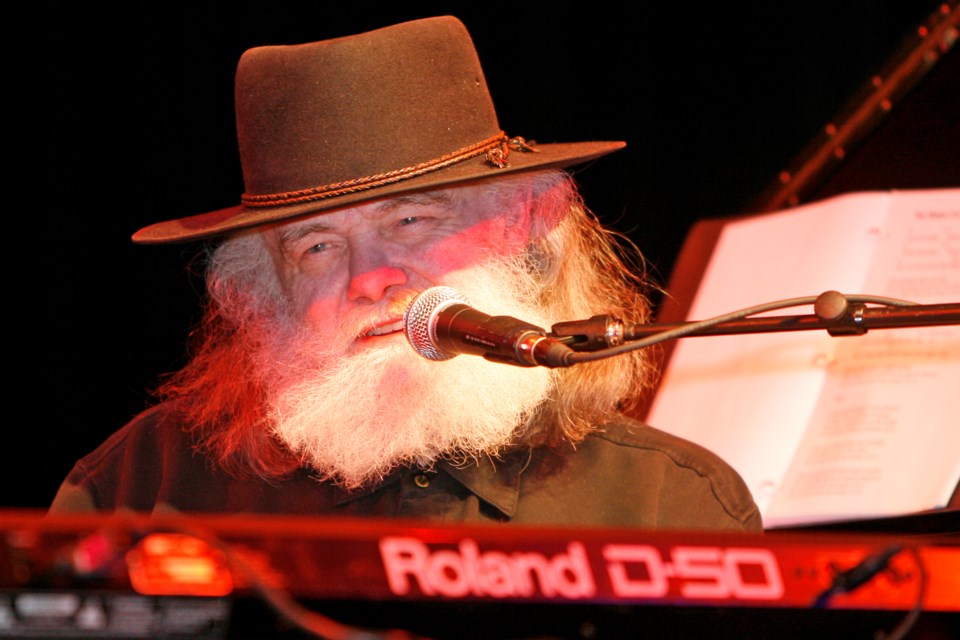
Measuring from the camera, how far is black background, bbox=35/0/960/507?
3.31 m

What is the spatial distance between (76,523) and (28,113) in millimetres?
2546

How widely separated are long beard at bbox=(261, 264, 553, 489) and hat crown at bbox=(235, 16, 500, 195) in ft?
0.94

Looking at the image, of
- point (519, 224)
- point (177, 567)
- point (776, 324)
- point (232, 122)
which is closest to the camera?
point (177, 567)

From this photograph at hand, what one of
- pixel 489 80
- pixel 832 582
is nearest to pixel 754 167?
pixel 489 80

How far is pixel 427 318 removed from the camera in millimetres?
1671

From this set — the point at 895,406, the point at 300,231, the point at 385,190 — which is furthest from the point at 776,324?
the point at 300,231

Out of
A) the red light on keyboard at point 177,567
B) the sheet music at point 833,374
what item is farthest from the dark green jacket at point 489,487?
the red light on keyboard at point 177,567

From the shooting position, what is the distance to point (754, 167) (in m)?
3.89

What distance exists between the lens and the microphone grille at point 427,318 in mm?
1670

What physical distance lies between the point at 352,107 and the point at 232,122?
1328 millimetres

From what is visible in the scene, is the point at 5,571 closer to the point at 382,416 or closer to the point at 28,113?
the point at 382,416

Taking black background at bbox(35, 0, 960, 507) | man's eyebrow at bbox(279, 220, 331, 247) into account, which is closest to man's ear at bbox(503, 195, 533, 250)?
man's eyebrow at bbox(279, 220, 331, 247)

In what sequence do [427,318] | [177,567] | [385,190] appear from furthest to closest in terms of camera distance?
[385,190] → [427,318] → [177,567]

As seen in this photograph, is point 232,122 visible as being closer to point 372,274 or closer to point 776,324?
point 372,274
